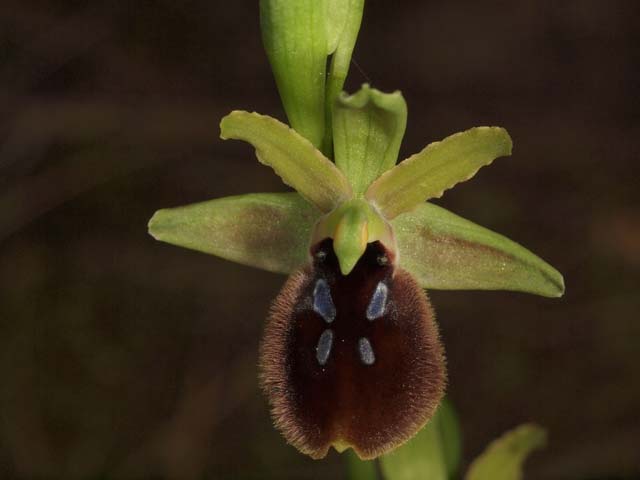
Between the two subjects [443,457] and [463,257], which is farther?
[443,457]

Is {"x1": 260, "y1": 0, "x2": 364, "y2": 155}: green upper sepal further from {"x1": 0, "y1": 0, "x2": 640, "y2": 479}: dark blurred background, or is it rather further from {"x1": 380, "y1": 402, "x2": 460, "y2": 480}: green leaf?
{"x1": 0, "y1": 0, "x2": 640, "y2": 479}: dark blurred background

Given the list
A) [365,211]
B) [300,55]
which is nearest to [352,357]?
[365,211]

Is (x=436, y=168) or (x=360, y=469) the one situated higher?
(x=436, y=168)


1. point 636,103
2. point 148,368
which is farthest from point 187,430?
point 636,103

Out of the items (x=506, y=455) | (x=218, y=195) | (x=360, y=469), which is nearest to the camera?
(x=360, y=469)

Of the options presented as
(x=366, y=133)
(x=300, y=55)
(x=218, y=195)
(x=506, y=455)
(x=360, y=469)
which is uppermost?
(x=218, y=195)

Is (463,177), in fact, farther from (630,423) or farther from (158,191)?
(158,191)

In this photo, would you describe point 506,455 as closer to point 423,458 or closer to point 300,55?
point 423,458
